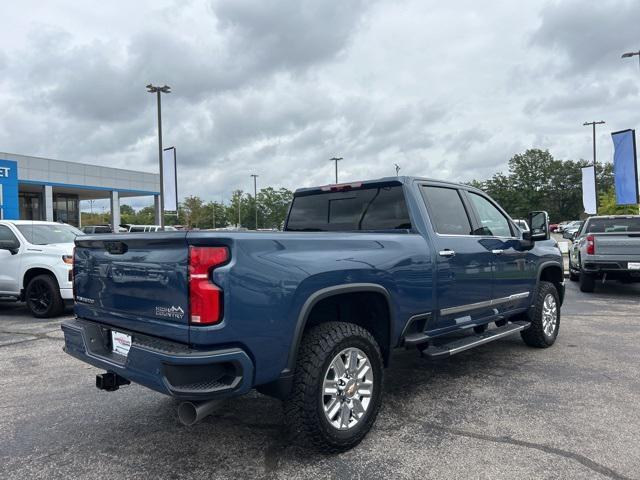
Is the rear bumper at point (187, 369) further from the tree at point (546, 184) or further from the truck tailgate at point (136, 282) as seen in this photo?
the tree at point (546, 184)

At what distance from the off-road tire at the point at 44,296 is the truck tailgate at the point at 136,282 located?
518cm

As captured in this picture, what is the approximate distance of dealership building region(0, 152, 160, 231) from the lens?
26.2 metres

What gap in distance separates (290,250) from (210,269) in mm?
520

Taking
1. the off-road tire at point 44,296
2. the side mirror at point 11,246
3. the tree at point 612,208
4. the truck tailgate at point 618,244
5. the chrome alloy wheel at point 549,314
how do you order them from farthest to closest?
the tree at point 612,208 < the truck tailgate at point 618,244 < the side mirror at point 11,246 < the off-road tire at point 44,296 < the chrome alloy wheel at point 549,314

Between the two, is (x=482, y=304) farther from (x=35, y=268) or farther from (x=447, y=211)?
(x=35, y=268)

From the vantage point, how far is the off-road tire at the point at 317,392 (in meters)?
2.98

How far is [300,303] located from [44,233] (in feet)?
25.1

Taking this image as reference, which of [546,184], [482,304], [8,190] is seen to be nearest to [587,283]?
[482,304]

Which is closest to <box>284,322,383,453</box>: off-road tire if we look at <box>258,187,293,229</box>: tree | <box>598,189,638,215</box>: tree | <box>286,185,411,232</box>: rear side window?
<box>286,185,411,232</box>: rear side window

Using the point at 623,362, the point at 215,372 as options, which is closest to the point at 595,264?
the point at 623,362

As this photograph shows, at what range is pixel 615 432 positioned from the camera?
3463mm

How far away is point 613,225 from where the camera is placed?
11.3 m

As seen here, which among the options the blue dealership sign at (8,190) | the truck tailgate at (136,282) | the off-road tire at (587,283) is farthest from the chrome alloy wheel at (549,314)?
the blue dealership sign at (8,190)

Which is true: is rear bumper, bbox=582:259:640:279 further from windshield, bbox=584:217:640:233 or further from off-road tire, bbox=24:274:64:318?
off-road tire, bbox=24:274:64:318
